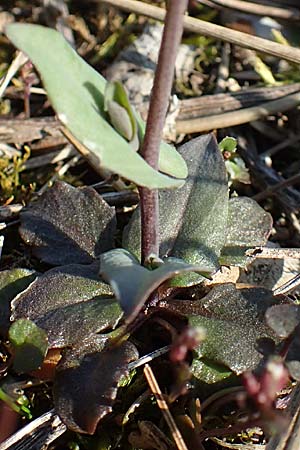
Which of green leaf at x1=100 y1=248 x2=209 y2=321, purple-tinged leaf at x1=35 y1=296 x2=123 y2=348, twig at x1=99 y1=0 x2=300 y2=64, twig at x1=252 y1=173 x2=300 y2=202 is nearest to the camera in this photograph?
green leaf at x1=100 y1=248 x2=209 y2=321

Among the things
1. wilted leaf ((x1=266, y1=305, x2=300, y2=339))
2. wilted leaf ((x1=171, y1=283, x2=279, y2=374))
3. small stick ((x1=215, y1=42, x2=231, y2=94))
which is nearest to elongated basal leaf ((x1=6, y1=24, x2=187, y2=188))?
wilted leaf ((x1=266, y1=305, x2=300, y2=339))

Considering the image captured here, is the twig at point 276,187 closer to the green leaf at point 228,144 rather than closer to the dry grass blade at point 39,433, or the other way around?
the green leaf at point 228,144

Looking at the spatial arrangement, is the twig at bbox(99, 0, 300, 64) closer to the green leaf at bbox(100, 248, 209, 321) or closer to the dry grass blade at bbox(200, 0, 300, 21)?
the dry grass blade at bbox(200, 0, 300, 21)

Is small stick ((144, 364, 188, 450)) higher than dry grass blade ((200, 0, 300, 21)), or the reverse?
dry grass blade ((200, 0, 300, 21))

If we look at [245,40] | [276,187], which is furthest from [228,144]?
[245,40]

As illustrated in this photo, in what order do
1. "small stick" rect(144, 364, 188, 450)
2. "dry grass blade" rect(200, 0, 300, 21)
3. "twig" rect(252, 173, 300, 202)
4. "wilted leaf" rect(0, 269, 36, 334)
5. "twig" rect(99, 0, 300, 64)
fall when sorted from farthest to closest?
"dry grass blade" rect(200, 0, 300, 21), "twig" rect(99, 0, 300, 64), "twig" rect(252, 173, 300, 202), "wilted leaf" rect(0, 269, 36, 334), "small stick" rect(144, 364, 188, 450)

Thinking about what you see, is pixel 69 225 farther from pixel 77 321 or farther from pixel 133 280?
pixel 133 280

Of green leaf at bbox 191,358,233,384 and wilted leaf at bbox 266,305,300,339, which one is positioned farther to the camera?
green leaf at bbox 191,358,233,384
